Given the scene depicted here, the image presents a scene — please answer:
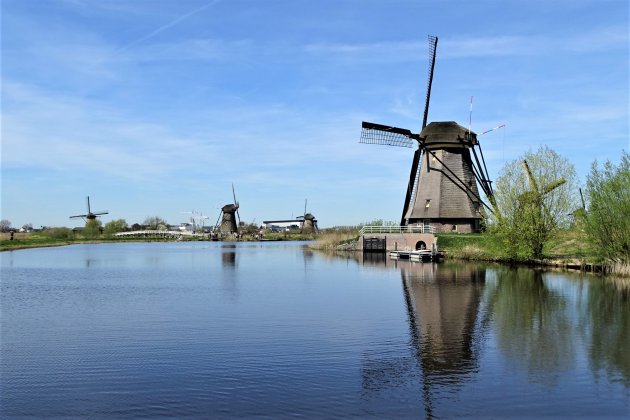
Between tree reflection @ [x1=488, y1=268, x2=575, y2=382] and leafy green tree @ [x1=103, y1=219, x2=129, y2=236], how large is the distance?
13354 cm

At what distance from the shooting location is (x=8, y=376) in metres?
14.0

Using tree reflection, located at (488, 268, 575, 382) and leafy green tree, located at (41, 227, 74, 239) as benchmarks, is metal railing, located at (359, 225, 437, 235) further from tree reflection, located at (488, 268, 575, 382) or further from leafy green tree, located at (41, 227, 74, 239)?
leafy green tree, located at (41, 227, 74, 239)

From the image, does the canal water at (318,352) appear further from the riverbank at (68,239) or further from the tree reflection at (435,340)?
the riverbank at (68,239)

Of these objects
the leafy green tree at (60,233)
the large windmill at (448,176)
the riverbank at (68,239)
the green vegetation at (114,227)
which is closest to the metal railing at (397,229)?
the large windmill at (448,176)

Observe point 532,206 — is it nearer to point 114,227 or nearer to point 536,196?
point 536,196

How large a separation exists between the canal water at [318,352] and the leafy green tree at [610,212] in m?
6.15

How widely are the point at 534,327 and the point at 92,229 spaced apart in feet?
430

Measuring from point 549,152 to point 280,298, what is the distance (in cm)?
2757

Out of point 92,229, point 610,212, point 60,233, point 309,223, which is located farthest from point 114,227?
point 610,212

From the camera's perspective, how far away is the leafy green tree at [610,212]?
3481cm

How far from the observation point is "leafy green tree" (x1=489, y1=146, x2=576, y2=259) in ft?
145

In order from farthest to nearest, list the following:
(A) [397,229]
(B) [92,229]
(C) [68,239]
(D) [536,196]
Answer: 1. (B) [92,229]
2. (C) [68,239]
3. (A) [397,229]
4. (D) [536,196]

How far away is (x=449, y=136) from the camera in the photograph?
5584cm

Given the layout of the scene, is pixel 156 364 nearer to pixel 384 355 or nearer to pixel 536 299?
pixel 384 355
